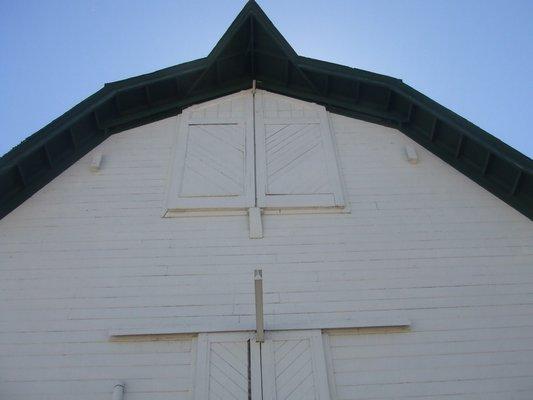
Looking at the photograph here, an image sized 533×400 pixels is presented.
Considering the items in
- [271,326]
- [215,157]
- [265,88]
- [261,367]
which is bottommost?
[261,367]

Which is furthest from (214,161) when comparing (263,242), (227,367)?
(227,367)

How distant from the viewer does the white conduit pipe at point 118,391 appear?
19.0ft

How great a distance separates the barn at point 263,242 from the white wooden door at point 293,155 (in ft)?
0.11

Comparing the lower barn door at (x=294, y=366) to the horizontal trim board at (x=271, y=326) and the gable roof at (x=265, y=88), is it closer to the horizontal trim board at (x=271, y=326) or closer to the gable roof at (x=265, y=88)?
the horizontal trim board at (x=271, y=326)

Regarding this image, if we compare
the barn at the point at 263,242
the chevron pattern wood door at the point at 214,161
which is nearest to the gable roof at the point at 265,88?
the barn at the point at 263,242

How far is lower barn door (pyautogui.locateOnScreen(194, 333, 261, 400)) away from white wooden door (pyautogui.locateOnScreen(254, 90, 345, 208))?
7.27ft

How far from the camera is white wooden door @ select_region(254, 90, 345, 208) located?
318 inches

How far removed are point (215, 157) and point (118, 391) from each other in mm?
4023

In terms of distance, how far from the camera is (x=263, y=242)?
746 centimetres

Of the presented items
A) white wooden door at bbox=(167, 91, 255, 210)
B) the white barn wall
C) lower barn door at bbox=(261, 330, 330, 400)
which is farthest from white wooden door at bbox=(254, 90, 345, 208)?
lower barn door at bbox=(261, 330, 330, 400)

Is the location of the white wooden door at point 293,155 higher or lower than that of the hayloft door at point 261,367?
higher

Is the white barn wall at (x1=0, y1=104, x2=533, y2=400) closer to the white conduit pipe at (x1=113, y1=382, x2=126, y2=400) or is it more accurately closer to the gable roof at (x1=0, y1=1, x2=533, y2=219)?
the white conduit pipe at (x1=113, y1=382, x2=126, y2=400)

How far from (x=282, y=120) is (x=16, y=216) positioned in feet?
14.5

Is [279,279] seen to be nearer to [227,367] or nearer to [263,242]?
[263,242]
